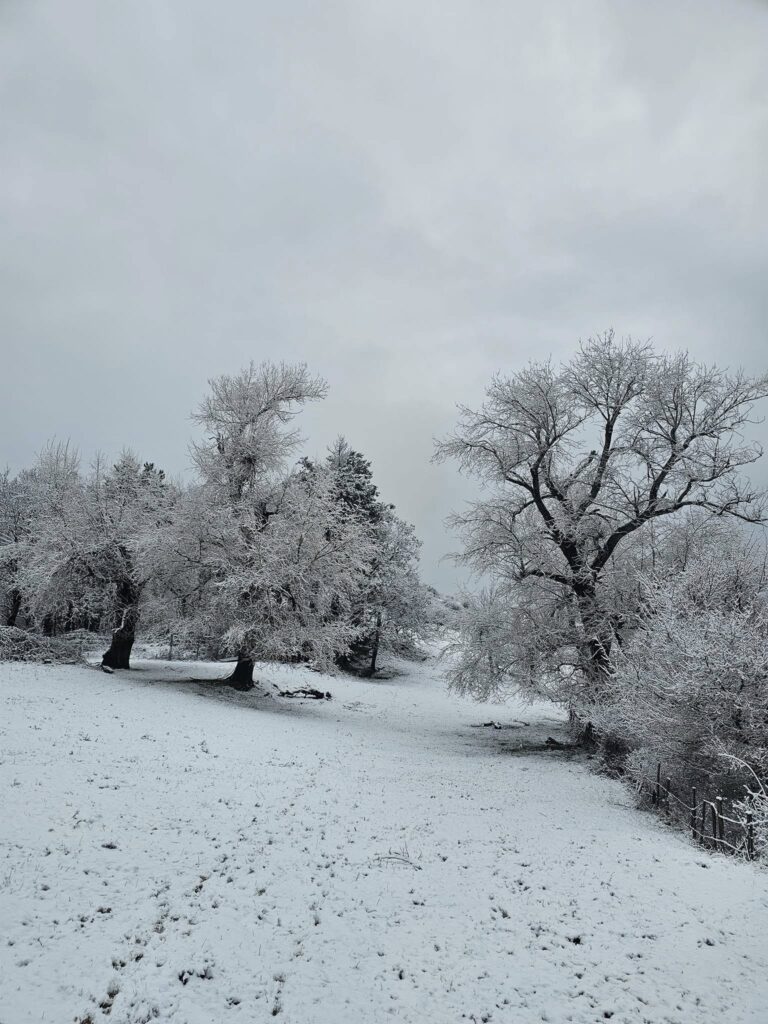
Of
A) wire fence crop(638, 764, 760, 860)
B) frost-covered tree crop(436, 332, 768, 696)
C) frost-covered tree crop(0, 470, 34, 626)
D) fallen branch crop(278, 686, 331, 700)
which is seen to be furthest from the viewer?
frost-covered tree crop(0, 470, 34, 626)

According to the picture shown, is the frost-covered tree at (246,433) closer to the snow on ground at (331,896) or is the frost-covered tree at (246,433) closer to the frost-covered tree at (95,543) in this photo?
the frost-covered tree at (95,543)

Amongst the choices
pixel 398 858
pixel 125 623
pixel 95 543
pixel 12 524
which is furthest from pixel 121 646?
pixel 398 858

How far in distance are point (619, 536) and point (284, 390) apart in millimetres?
14441

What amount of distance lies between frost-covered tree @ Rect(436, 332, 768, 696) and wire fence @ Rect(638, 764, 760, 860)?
3299mm

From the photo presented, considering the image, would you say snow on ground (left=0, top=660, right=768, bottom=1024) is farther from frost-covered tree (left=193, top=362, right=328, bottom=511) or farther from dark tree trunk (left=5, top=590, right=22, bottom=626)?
dark tree trunk (left=5, top=590, right=22, bottom=626)

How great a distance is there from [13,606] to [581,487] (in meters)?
32.4

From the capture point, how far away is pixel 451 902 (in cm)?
727

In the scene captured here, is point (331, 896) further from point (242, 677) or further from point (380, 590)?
point (380, 590)

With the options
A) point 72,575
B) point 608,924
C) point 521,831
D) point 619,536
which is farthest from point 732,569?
point 72,575

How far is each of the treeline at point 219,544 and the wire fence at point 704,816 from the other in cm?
1128

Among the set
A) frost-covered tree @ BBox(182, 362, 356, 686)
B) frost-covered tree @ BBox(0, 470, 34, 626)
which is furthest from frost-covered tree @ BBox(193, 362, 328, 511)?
frost-covered tree @ BBox(0, 470, 34, 626)

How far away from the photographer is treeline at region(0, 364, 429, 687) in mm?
20078

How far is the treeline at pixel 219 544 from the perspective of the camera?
790 inches

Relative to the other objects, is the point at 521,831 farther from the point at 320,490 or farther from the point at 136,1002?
the point at 320,490
